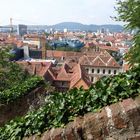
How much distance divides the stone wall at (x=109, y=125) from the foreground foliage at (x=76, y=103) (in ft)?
0.41

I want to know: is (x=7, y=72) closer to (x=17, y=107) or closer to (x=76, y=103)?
(x=17, y=107)

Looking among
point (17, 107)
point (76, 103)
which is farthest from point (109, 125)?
point (17, 107)

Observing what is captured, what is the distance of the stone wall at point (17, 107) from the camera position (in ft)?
32.6

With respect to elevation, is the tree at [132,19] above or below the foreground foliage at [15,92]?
above

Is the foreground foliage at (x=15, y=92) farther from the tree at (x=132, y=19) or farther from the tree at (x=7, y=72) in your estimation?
the tree at (x=7, y=72)

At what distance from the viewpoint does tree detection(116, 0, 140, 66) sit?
9.99 meters

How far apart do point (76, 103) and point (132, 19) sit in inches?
279

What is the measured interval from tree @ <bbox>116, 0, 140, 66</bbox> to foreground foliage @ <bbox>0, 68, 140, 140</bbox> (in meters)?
5.29

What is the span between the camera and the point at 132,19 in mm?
10781

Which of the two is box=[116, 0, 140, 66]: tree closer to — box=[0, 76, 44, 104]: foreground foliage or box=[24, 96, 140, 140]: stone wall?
box=[0, 76, 44, 104]: foreground foliage

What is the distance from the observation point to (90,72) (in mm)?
67438

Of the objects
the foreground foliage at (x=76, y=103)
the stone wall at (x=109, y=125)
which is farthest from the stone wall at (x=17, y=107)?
the stone wall at (x=109, y=125)

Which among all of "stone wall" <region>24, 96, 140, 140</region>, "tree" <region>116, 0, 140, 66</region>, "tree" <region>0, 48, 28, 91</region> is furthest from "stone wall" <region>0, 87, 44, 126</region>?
"tree" <region>0, 48, 28, 91</region>

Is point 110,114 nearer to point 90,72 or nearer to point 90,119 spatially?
point 90,119
